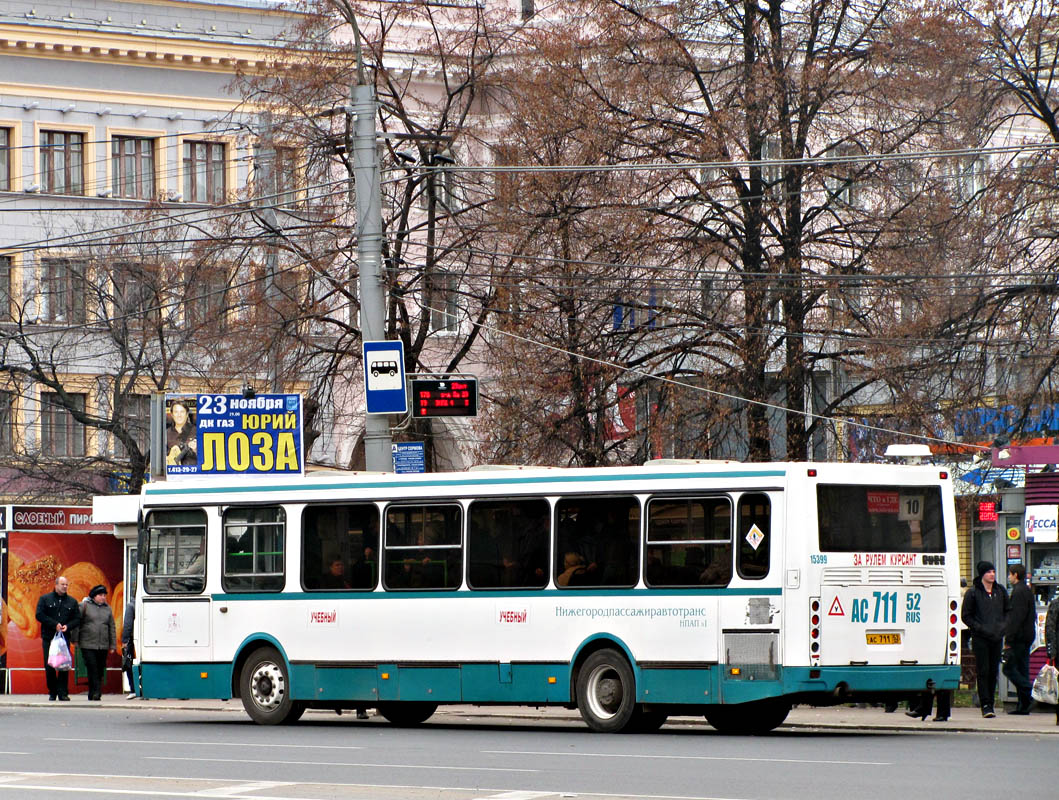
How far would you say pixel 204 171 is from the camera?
5259 centimetres

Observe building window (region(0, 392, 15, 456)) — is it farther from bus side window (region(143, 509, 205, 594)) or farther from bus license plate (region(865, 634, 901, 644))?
bus license plate (region(865, 634, 901, 644))

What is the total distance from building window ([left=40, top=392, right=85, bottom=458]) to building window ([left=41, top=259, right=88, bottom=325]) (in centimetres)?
202

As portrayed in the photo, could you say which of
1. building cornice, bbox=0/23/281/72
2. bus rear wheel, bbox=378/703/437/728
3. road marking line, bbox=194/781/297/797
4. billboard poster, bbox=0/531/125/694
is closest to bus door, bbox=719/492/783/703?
bus rear wheel, bbox=378/703/437/728

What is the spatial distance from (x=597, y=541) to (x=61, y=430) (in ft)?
102

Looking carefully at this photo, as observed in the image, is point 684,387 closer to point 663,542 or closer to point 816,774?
point 663,542

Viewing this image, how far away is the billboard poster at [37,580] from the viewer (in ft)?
103

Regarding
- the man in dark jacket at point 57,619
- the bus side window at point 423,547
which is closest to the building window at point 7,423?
the man in dark jacket at point 57,619

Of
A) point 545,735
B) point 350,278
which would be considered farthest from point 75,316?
point 545,735

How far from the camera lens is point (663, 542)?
19.7 meters

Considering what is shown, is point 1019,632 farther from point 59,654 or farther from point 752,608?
point 59,654

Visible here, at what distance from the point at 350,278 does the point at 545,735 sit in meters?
13.8

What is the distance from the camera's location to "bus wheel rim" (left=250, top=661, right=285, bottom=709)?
22188 mm

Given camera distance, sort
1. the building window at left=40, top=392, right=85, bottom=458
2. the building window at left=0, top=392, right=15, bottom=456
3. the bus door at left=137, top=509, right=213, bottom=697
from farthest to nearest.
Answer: the building window at left=40, top=392, right=85, bottom=458
the building window at left=0, top=392, right=15, bottom=456
the bus door at left=137, top=509, right=213, bottom=697

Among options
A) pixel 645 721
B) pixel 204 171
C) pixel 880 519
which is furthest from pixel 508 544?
pixel 204 171
